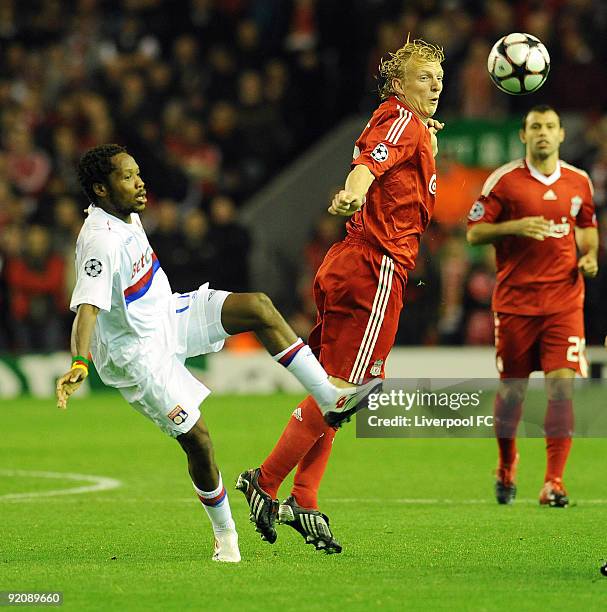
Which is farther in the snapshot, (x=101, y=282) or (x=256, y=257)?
(x=256, y=257)

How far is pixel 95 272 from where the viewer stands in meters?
6.53

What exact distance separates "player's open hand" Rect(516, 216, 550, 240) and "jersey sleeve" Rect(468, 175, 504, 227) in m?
0.32

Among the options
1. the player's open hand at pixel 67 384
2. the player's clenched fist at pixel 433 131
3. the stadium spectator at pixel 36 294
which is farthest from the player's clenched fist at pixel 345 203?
the stadium spectator at pixel 36 294

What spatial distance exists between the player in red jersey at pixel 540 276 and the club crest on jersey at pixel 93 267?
3.48 metres

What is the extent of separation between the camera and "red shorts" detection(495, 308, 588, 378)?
935cm

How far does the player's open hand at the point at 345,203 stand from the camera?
20.5ft

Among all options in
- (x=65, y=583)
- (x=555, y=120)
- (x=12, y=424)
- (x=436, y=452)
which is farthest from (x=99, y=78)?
(x=65, y=583)

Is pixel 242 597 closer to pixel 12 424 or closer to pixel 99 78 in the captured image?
pixel 12 424

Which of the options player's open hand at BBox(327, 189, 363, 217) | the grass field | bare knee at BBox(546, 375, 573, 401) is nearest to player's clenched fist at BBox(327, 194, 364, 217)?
player's open hand at BBox(327, 189, 363, 217)

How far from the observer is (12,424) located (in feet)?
47.1

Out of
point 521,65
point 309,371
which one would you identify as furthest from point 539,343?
point 309,371

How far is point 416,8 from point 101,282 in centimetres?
1398

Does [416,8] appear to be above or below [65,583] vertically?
above

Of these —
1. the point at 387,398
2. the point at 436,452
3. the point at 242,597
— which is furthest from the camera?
the point at 436,452
